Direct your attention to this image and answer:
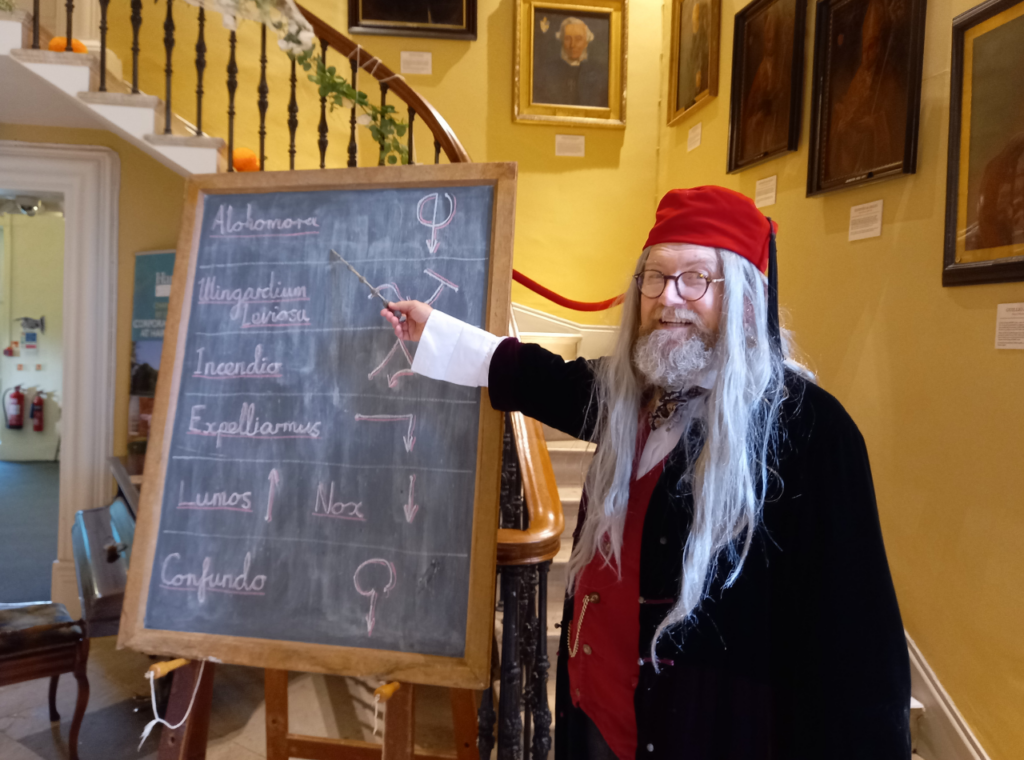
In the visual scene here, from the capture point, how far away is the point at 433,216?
4.56 feet

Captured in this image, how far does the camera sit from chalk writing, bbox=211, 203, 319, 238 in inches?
57.5

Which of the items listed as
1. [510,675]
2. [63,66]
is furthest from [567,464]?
[63,66]

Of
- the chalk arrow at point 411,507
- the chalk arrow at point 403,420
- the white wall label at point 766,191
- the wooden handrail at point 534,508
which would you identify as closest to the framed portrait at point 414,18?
the white wall label at point 766,191

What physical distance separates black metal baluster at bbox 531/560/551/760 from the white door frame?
3177mm

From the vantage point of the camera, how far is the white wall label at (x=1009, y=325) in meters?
2.06

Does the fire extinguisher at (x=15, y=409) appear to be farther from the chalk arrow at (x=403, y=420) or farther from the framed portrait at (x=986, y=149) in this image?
the framed portrait at (x=986, y=149)

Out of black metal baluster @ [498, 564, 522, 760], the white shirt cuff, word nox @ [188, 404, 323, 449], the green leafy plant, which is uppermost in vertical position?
the green leafy plant

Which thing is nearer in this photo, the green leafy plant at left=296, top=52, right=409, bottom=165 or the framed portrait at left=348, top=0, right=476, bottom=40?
the green leafy plant at left=296, top=52, right=409, bottom=165

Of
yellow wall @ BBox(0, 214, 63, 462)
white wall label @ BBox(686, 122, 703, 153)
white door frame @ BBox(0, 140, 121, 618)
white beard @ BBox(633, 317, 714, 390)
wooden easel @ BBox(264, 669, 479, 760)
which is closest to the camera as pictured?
white beard @ BBox(633, 317, 714, 390)

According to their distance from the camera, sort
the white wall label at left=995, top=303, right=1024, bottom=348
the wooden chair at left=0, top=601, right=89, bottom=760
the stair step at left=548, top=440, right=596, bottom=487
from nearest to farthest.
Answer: the white wall label at left=995, top=303, right=1024, bottom=348
the wooden chair at left=0, top=601, right=89, bottom=760
the stair step at left=548, top=440, right=596, bottom=487

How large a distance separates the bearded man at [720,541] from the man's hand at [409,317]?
0.42ft

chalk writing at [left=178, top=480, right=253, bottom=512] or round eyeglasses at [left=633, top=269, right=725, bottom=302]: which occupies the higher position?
round eyeglasses at [left=633, top=269, right=725, bottom=302]

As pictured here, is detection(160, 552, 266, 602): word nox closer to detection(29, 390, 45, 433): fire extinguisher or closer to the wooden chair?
the wooden chair

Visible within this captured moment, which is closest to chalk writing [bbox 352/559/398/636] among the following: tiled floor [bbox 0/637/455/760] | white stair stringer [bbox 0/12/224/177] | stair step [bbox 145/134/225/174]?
tiled floor [bbox 0/637/455/760]
